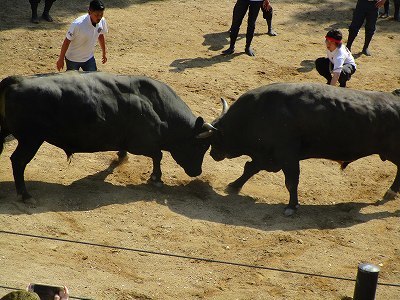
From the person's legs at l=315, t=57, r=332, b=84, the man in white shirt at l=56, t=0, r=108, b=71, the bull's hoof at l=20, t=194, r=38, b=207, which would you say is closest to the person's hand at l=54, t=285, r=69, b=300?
the bull's hoof at l=20, t=194, r=38, b=207

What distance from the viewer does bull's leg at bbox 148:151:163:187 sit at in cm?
1248

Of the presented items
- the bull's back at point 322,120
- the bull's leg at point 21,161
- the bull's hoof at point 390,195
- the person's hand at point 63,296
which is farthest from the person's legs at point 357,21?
the person's hand at point 63,296

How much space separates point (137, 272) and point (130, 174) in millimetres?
2954

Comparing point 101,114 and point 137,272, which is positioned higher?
point 101,114

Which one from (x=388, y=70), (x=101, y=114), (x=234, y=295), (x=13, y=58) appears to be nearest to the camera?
(x=234, y=295)

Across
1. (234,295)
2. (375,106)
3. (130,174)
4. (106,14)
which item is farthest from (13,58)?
(234,295)

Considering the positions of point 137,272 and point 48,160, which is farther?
point 48,160

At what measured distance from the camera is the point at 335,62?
14.2 m

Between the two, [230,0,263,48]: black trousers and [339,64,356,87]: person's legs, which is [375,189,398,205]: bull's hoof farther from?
[230,0,263,48]: black trousers

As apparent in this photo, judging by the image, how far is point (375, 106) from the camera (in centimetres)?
1234

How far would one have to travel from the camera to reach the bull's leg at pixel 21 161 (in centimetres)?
1141

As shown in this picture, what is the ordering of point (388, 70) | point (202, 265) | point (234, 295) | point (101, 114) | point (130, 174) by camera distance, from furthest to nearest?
point (388, 70) < point (130, 174) < point (101, 114) < point (202, 265) < point (234, 295)

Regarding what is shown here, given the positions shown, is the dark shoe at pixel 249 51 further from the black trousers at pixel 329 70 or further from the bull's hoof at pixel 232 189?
the bull's hoof at pixel 232 189

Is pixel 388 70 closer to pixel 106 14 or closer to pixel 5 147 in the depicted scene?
pixel 106 14
